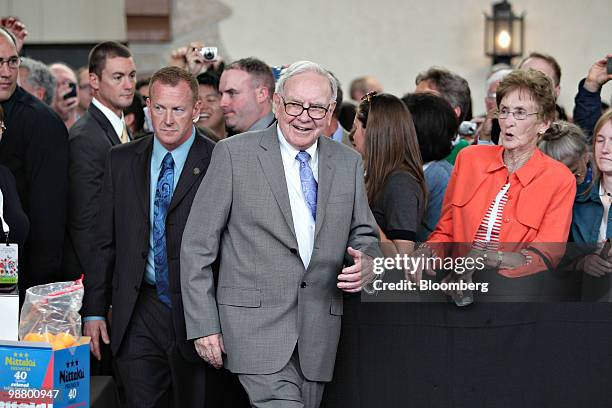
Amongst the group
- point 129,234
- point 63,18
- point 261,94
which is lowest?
point 129,234

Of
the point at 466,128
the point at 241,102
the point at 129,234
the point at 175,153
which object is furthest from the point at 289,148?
the point at 466,128

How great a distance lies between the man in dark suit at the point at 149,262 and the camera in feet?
11.9

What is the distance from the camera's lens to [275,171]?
3215 mm

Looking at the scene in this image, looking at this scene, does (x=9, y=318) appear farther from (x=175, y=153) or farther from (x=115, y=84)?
(x=115, y=84)

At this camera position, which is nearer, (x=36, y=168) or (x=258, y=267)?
(x=258, y=267)

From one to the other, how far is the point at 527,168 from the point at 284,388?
1.11 m

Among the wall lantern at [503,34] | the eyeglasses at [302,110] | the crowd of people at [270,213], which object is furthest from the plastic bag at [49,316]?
the wall lantern at [503,34]

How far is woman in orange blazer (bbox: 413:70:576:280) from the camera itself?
327 cm

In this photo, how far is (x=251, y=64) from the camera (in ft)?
15.9

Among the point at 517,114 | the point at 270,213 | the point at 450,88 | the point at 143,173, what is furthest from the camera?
the point at 450,88

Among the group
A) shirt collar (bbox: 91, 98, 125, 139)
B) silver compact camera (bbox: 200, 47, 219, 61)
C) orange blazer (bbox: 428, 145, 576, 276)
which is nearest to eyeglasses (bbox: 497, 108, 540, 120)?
orange blazer (bbox: 428, 145, 576, 276)

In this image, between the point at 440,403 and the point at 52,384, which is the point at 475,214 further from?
the point at 52,384

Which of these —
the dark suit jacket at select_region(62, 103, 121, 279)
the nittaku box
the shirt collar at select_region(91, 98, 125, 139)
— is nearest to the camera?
the nittaku box

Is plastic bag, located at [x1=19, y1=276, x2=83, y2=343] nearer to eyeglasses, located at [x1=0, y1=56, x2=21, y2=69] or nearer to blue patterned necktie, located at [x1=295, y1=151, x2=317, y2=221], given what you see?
blue patterned necktie, located at [x1=295, y1=151, x2=317, y2=221]
